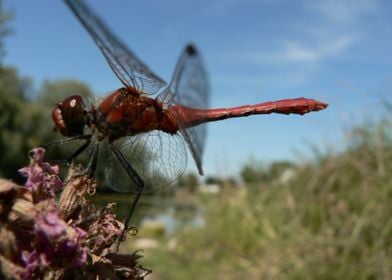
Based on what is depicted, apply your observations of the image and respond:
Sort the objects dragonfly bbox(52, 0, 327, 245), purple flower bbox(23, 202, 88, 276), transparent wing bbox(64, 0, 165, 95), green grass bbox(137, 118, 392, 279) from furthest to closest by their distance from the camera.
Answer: green grass bbox(137, 118, 392, 279) → dragonfly bbox(52, 0, 327, 245) → transparent wing bbox(64, 0, 165, 95) → purple flower bbox(23, 202, 88, 276)

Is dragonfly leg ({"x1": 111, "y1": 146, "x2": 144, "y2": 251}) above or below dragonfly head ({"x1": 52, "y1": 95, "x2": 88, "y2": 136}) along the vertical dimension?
below

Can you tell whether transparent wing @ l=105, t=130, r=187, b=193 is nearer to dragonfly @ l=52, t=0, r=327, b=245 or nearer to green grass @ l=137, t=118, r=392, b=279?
dragonfly @ l=52, t=0, r=327, b=245

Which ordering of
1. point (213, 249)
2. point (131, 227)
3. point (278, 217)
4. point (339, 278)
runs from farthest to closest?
point (213, 249) < point (278, 217) < point (339, 278) < point (131, 227)

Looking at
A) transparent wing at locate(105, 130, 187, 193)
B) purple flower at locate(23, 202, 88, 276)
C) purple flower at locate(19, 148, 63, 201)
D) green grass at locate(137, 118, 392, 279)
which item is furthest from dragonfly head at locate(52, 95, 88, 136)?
green grass at locate(137, 118, 392, 279)

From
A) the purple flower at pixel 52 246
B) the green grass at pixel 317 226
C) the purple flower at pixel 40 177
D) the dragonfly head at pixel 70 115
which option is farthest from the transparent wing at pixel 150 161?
the green grass at pixel 317 226

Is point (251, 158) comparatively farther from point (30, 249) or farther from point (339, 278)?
point (30, 249)

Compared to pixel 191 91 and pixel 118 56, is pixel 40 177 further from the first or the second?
pixel 191 91

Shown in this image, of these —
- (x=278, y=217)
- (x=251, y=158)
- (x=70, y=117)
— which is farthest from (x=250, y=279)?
(x=70, y=117)
